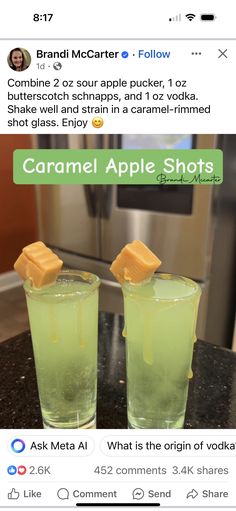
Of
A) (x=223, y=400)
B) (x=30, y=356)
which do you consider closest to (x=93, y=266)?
(x=30, y=356)
